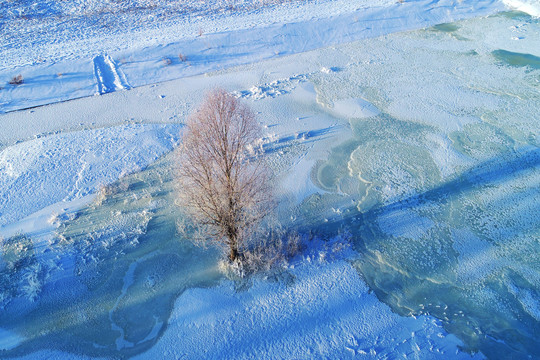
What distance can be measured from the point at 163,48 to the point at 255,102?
8.06m

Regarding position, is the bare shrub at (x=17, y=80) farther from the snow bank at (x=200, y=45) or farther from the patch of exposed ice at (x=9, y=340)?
the patch of exposed ice at (x=9, y=340)

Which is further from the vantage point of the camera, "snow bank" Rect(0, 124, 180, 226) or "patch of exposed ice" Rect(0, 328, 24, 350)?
"snow bank" Rect(0, 124, 180, 226)

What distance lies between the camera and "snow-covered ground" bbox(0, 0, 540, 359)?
32.6ft

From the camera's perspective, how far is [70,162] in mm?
15016

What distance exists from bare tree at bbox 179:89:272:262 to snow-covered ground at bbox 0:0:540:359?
6.83 ft

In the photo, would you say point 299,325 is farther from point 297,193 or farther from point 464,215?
point 464,215

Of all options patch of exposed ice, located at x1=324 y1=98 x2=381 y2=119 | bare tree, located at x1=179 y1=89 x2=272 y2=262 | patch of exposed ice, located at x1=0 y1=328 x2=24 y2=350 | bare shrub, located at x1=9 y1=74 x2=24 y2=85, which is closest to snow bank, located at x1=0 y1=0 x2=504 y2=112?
bare shrub, located at x1=9 y1=74 x2=24 y2=85

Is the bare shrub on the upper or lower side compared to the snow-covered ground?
upper

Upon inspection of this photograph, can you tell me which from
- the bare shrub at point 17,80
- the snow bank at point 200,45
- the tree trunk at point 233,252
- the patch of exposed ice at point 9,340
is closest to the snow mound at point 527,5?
the snow bank at point 200,45

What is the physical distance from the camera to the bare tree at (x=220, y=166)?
8.88 meters

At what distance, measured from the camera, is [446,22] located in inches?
1011

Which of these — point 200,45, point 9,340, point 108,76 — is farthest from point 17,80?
point 9,340

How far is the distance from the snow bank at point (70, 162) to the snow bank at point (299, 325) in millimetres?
6596

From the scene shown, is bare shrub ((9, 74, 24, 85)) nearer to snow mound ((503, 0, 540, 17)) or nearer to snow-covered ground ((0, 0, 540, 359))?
snow-covered ground ((0, 0, 540, 359))
